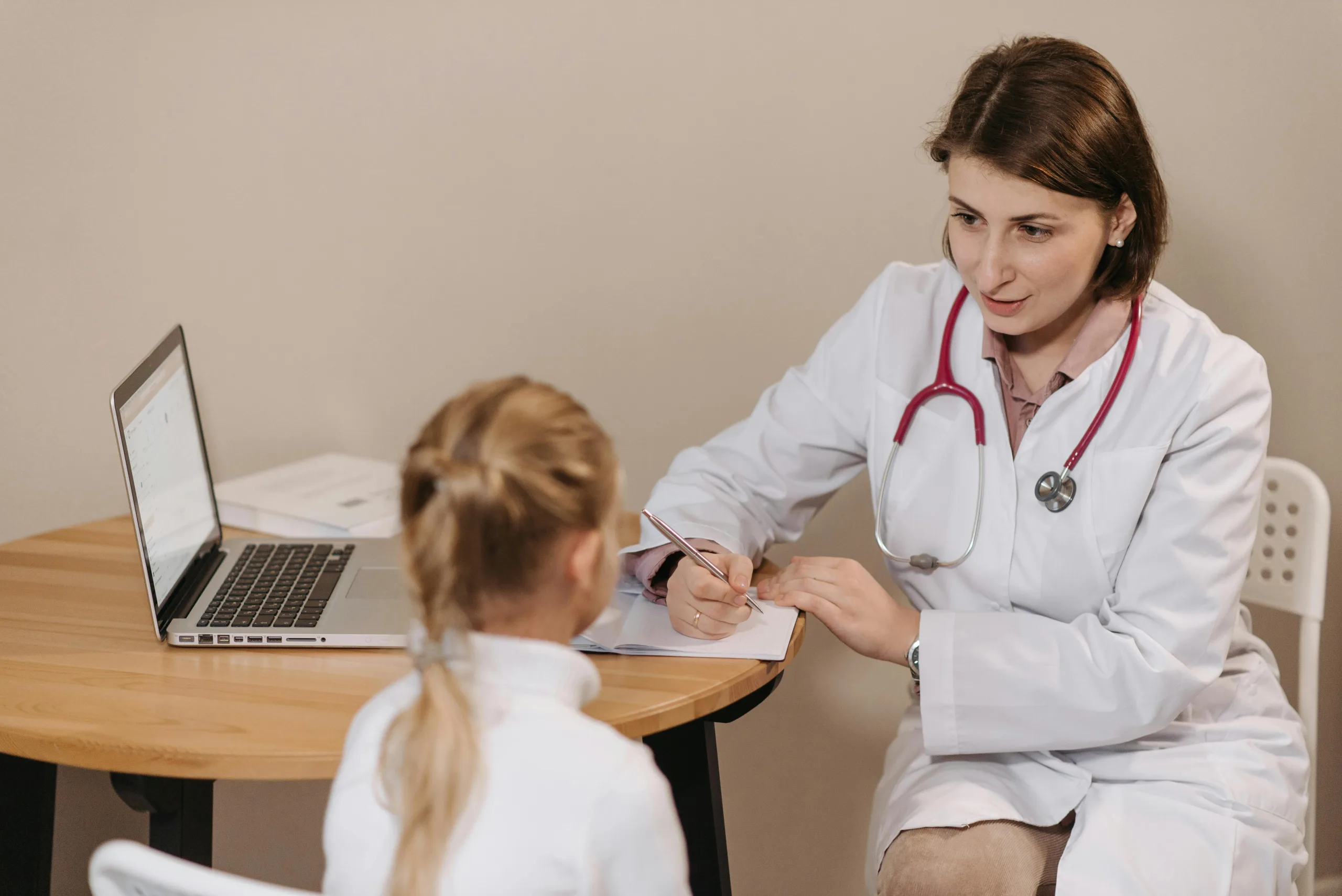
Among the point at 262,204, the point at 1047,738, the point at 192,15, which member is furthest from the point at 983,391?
the point at 192,15

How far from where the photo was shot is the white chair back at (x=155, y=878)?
75 centimetres

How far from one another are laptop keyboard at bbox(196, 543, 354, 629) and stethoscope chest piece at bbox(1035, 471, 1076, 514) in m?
0.83

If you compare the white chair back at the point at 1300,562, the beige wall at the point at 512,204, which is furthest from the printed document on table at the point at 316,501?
the white chair back at the point at 1300,562

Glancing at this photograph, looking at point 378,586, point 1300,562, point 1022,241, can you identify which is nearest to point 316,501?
point 378,586

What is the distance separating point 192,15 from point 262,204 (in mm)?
291

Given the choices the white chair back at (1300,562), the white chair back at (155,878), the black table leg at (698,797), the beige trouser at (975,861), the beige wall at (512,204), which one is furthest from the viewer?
the beige wall at (512,204)

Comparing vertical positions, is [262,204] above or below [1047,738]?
above

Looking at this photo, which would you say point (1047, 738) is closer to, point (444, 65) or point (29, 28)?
point (444, 65)

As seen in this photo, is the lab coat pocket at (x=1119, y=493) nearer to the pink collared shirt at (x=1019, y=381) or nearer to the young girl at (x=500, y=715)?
the pink collared shirt at (x=1019, y=381)

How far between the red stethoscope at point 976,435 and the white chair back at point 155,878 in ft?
2.86

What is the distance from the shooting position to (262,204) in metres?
1.88

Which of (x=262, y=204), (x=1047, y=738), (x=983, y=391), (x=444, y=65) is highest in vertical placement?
(x=444, y=65)

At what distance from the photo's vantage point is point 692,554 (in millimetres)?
1311

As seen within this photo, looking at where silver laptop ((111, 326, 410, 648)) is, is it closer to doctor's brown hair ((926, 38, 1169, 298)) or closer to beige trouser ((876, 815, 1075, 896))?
beige trouser ((876, 815, 1075, 896))
